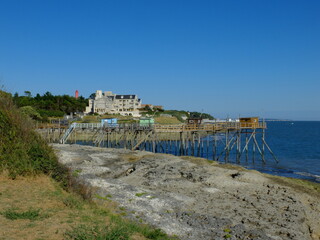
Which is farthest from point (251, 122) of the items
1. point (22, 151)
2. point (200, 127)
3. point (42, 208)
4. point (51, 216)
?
point (51, 216)

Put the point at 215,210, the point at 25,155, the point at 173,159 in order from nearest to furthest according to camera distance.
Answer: the point at 25,155 → the point at 215,210 → the point at 173,159

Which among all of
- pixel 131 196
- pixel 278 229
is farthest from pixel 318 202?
pixel 131 196

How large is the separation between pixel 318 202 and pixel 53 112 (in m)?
81.1

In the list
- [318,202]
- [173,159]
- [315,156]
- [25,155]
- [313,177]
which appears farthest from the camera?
[315,156]

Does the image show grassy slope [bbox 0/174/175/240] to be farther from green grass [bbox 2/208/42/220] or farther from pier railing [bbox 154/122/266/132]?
pier railing [bbox 154/122/266/132]

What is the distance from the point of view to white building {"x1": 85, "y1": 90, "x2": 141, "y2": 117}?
117875 millimetres

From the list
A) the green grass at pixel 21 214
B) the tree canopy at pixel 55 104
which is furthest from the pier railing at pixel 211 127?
the tree canopy at pixel 55 104

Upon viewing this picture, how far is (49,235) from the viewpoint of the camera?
27.9ft

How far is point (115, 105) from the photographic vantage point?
128500 mm

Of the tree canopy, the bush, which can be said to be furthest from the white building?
the bush

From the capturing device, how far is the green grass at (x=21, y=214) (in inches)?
377

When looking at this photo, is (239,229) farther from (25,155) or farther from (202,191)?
(25,155)

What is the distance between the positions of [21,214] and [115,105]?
119943 millimetres

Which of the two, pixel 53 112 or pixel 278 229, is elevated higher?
pixel 53 112
